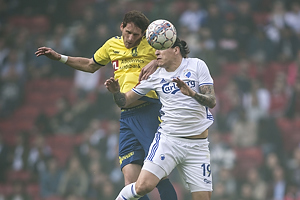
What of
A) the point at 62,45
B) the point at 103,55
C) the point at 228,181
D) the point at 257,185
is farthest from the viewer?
the point at 62,45

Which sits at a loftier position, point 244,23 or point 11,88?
point 244,23

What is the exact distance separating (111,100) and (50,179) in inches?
Result: 109

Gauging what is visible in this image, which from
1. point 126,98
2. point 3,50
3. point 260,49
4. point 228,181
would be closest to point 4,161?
point 3,50

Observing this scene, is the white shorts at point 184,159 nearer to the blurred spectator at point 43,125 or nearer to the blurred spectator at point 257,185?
the blurred spectator at point 257,185

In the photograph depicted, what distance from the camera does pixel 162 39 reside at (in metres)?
5.74

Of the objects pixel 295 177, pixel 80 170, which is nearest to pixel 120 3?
pixel 80 170

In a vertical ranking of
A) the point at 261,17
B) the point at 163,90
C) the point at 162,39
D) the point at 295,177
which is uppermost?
the point at 261,17

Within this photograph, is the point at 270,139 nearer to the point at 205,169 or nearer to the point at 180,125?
the point at 205,169

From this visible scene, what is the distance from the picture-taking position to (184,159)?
584cm

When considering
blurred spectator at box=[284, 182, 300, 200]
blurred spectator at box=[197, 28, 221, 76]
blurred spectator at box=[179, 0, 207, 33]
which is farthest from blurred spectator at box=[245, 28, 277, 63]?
blurred spectator at box=[284, 182, 300, 200]

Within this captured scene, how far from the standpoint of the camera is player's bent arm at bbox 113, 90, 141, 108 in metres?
6.00

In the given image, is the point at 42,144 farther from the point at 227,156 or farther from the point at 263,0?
the point at 263,0

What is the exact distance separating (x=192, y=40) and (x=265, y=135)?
11.6ft

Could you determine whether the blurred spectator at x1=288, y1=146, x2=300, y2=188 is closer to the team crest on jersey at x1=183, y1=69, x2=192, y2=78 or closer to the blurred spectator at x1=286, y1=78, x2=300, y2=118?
the blurred spectator at x1=286, y1=78, x2=300, y2=118
